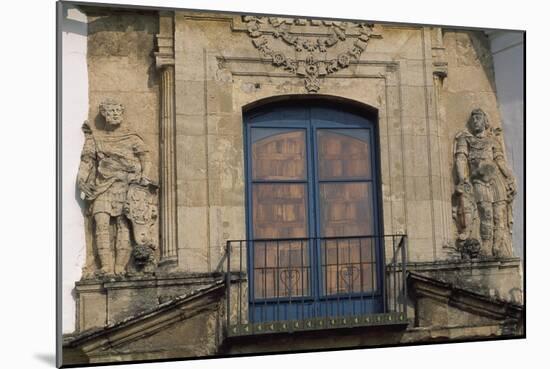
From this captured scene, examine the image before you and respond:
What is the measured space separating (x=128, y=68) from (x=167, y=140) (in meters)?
0.66

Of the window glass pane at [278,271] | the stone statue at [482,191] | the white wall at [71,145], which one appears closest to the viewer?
the white wall at [71,145]

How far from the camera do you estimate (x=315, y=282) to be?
30.5ft

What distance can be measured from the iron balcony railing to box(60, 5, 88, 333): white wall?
1.20m

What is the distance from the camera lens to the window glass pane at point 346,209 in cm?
946

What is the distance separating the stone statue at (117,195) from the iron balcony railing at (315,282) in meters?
0.71

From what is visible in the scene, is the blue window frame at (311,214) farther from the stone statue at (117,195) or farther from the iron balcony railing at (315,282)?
the stone statue at (117,195)

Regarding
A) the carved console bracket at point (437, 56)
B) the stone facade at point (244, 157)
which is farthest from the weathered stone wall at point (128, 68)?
the carved console bracket at point (437, 56)

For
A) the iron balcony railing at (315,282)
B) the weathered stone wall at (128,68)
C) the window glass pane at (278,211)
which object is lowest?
the iron balcony railing at (315,282)

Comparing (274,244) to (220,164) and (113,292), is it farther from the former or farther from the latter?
(113,292)

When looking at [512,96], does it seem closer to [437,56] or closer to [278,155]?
[437,56]

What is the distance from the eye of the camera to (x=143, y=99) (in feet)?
30.2

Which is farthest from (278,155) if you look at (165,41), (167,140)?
(165,41)

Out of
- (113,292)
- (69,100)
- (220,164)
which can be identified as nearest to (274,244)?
(220,164)

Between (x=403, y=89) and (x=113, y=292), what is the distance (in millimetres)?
3012
